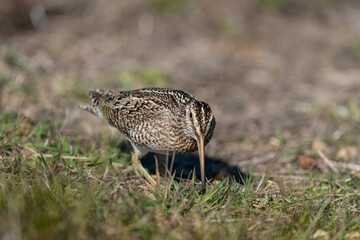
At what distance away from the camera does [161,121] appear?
5.03 m

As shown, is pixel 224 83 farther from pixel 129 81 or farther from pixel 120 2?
pixel 120 2

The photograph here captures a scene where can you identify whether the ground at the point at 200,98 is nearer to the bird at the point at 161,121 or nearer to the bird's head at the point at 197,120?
the bird at the point at 161,121

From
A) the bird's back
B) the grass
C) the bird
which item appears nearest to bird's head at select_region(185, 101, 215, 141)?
the bird

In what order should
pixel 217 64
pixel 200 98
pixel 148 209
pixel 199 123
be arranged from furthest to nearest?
pixel 217 64 < pixel 200 98 < pixel 199 123 < pixel 148 209

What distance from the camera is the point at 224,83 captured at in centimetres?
1002

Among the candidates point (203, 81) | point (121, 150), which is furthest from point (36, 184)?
point (203, 81)

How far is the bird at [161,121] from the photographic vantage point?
4.76 m

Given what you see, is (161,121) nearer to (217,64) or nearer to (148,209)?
(148,209)

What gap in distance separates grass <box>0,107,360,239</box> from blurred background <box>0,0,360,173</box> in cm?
138

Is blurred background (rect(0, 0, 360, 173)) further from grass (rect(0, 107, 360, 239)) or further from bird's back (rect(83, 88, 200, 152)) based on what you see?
grass (rect(0, 107, 360, 239))

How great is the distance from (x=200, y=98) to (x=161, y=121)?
4.16m

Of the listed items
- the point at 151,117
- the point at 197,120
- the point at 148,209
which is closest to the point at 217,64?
the point at 151,117

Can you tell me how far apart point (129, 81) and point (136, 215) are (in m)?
5.54

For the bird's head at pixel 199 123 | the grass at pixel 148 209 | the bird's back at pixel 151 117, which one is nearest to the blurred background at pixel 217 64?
the bird's back at pixel 151 117
